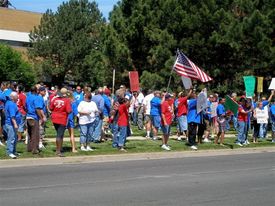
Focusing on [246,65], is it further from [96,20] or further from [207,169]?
[96,20]

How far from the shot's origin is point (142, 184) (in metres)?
10.9

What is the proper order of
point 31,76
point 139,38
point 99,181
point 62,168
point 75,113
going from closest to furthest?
point 99,181 < point 62,168 < point 75,113 < point 139,38 < point 31,76

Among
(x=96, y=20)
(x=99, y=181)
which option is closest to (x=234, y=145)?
(x=99, y=181)

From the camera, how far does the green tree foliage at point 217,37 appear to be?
27516 mm

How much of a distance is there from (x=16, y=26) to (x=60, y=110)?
2602 inches

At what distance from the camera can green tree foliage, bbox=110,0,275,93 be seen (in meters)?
27.5

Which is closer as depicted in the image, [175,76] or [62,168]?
[62,168]

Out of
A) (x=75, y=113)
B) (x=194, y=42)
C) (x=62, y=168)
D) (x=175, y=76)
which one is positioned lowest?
(x=62, y=168)

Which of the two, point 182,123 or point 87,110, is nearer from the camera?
point 87,110

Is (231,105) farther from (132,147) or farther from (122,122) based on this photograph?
(122,122)

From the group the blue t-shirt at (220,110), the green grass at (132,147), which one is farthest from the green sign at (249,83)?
the green grass at (132,147)

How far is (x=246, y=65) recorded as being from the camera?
2856 centimetres

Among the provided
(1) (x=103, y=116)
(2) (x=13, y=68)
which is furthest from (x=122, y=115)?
(2) (x=13, y=68)

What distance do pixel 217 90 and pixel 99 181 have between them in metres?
17.9
